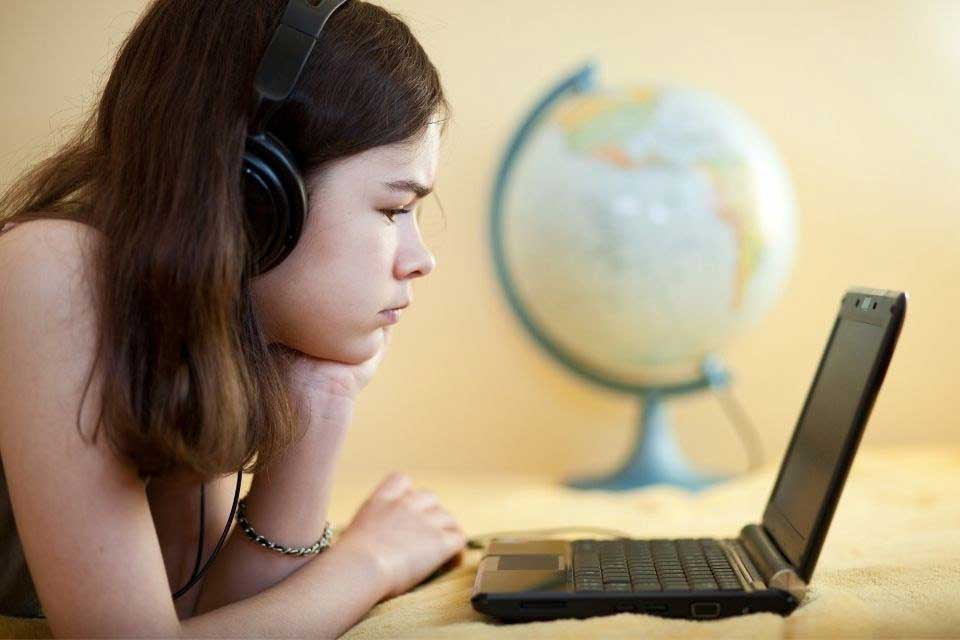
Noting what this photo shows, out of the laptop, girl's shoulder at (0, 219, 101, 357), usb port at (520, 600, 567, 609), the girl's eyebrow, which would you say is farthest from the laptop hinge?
girl's shoulder at (0, 219, 101, 357)

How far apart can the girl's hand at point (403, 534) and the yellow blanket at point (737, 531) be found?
0.02m

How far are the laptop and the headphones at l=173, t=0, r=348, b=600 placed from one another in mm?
314

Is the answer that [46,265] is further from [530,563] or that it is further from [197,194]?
[530,563]

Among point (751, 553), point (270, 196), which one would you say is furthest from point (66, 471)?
point (751, 553)

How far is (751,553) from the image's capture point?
2.92 feet

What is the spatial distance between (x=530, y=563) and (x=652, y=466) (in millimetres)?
909

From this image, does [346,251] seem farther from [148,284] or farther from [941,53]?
[941,53]

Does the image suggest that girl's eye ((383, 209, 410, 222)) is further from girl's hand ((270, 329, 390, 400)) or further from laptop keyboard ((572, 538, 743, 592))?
laptop keyboard ((572, 538, 743, 592))

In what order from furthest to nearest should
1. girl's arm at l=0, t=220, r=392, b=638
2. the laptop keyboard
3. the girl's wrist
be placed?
the girl's wrist < the laptop keyboard < girl's arm at l=0, t=220, r=392, b=638

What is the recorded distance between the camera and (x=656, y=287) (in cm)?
166

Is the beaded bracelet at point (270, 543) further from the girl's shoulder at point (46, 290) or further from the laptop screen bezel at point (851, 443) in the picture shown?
the laptop screen bezel at point (851, 443)

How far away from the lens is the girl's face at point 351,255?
2.63 ft

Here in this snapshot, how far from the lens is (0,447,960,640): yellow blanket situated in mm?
719

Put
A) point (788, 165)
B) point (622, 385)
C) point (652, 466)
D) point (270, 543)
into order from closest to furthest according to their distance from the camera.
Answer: point (270, 543) < point (652, 466) < point (622, 385) < point (788, 165)
